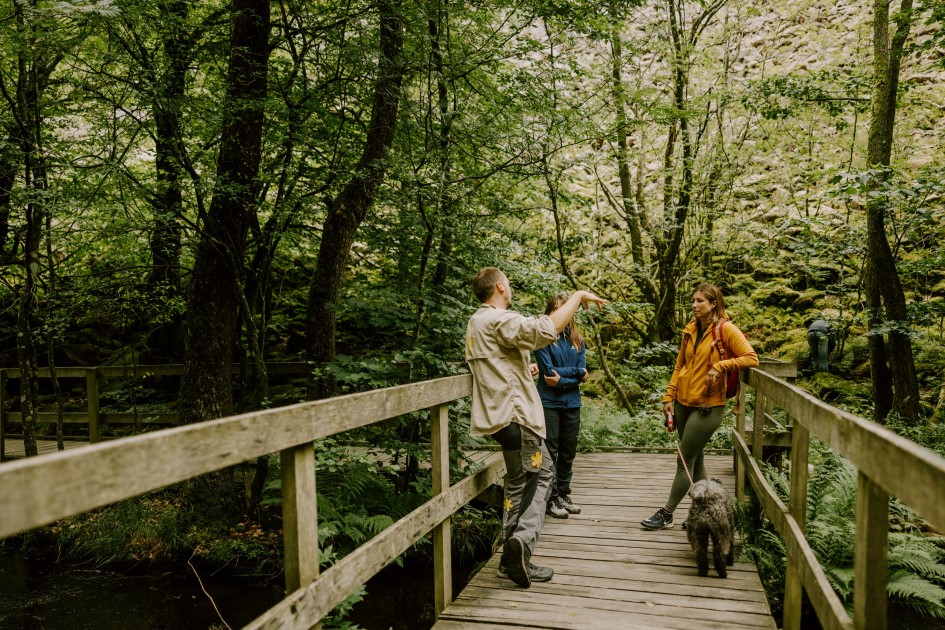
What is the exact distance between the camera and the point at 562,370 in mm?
5188

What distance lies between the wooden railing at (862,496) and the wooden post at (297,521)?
2.01 metres

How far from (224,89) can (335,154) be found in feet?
4.57

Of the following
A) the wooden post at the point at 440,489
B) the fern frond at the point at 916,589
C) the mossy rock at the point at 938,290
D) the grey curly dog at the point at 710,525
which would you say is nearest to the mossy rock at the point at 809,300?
the mossy rock at the point at 938,290

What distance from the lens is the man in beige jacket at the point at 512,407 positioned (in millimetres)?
3818

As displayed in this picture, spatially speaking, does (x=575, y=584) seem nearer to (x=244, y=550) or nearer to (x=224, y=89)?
(x=244, y=550)

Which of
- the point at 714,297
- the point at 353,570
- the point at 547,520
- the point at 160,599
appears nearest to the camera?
the point at 353,570

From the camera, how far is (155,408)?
1011 cm

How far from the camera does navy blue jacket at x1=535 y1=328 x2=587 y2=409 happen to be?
520cm

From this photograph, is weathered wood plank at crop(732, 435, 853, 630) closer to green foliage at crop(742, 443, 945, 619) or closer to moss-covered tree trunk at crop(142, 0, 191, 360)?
green foliage at crop(742, 443, 945, 619)

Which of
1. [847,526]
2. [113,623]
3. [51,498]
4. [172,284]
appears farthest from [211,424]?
[172,284]

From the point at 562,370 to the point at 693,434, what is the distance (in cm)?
122

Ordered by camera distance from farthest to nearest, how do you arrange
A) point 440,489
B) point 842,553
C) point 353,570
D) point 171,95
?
1. point 171,95
2. point 842,553
3. point 440,489
4. point 353,570

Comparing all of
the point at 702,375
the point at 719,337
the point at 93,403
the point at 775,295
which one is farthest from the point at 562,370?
the point at 775,295

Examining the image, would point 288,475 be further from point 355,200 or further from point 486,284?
point 355,200
